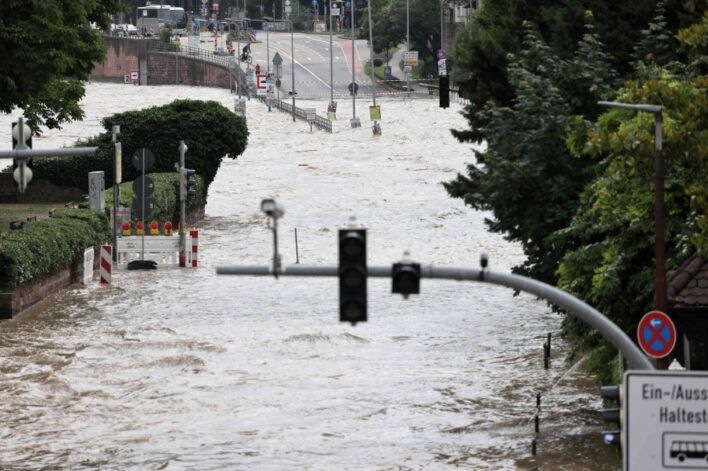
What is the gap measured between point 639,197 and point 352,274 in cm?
1158

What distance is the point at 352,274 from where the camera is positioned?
15320 millimetres

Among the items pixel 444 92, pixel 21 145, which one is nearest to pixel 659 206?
pixel 21 145

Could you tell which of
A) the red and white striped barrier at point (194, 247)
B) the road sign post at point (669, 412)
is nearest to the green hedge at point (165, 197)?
the red and white striped barrier at point (194, 247)

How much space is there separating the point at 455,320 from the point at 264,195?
1455 inches

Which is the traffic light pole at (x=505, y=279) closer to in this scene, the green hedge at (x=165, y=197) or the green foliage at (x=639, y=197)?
the green foliage at (x=639, y=197)

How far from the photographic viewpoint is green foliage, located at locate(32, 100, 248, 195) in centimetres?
6662

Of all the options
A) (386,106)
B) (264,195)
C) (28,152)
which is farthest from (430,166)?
(28,152)

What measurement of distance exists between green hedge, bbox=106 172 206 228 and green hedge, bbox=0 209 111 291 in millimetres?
3939

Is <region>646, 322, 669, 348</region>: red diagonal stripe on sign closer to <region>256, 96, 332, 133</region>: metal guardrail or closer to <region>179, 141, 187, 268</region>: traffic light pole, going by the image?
<region>179, 141, 187, 268</region>: traffic light pole

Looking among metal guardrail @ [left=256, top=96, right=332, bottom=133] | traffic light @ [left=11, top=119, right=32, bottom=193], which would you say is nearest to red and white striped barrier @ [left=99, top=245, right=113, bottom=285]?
traffic light @ [left=11, top=119, right=32, bottom=193]

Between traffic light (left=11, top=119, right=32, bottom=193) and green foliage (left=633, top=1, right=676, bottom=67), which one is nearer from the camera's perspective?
traffic light (left=11, top=119, right=32, bottom=193)

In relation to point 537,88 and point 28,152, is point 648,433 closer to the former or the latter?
point 28,152

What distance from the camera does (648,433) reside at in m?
13.0

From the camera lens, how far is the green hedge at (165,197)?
55.0 m
